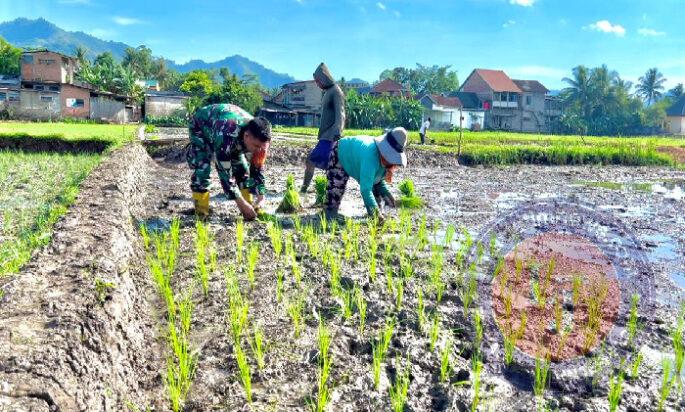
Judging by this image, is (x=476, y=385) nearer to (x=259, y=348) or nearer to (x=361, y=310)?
(x=361, y=310)

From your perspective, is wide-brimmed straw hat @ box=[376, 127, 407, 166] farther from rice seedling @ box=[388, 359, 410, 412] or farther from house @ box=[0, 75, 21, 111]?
house @ box=[0, 75, 21, 111]

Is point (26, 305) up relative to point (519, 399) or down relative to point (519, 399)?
up

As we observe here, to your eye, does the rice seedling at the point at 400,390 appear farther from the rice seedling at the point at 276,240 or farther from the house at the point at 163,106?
the house at the point at 163,106

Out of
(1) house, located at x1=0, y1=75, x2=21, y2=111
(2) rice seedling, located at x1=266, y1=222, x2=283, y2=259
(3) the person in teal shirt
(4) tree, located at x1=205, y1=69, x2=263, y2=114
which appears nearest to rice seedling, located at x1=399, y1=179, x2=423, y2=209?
(3) the person in teal shirt

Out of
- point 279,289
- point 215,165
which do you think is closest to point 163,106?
point 215,165

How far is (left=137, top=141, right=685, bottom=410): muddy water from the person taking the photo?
237 centimetres

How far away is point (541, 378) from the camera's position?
2535 millimetres

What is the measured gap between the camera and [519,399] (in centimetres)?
240

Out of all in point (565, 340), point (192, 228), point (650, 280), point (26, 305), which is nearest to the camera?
point (26, 305)

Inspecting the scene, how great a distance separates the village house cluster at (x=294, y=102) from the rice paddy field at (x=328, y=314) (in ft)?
78.7

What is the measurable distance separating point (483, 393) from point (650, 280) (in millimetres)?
2335

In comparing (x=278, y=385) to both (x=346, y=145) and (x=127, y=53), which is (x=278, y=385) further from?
(x=127, y=53)

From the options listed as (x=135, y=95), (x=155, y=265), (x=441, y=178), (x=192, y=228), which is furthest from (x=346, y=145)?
(x=135, y=95)

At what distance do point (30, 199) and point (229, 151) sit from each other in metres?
2.47
